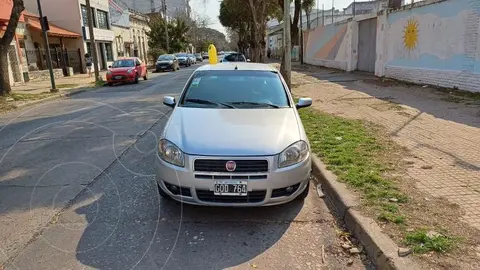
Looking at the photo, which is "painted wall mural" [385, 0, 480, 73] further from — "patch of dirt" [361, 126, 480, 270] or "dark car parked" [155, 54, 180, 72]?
"dark car parked" [155, 54, 180, 72]

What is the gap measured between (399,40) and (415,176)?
12.6 m

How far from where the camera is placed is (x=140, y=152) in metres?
6.45

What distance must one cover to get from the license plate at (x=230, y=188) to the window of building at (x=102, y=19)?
36.8 meters

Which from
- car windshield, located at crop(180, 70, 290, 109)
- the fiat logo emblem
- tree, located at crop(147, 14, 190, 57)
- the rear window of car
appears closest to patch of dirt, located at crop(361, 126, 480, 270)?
the fiat logo emblem

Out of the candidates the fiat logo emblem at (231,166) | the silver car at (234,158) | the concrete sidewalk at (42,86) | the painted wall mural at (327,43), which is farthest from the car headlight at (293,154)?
the painted wall mural at (327,43)

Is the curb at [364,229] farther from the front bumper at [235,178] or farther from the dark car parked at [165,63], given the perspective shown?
the dark car parked at [165,63]

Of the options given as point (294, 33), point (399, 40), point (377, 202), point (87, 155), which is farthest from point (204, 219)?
point (294, 33)

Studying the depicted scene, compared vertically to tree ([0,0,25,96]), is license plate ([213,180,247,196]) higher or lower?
lower

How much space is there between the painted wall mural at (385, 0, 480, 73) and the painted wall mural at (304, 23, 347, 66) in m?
6.92

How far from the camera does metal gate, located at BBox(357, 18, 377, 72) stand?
19.0m

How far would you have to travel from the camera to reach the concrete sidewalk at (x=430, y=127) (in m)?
4.32

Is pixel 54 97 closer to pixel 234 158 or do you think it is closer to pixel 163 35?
pixel 234 158

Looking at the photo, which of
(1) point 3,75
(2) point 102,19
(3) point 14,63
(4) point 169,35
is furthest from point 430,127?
(4) point 169,35

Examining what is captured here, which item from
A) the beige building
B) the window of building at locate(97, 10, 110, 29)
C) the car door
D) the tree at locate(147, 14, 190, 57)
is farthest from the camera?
the tree at locate(147, 14, 190, 57)
